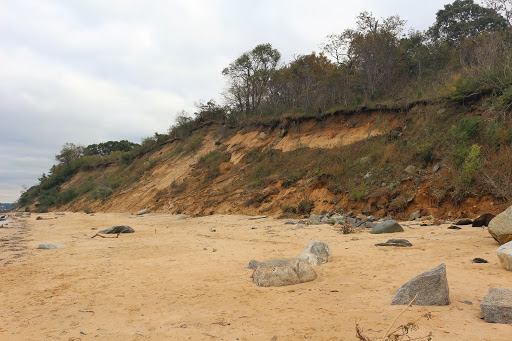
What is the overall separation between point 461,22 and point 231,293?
99.9ft

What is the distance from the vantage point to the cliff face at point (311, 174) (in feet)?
36.3

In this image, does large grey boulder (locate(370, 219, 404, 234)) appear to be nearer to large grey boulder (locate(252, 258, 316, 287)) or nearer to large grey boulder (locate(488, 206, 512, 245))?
large grey boulder (locate(488, 206, 512, 245))

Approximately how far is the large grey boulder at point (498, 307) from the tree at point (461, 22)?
2519 centimetres

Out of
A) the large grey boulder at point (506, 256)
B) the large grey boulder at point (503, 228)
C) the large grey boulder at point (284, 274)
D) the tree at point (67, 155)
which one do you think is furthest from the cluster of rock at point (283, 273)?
the tree at point (67, 155)

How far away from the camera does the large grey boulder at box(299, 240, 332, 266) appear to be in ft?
17.1

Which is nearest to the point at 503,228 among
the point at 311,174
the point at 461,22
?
the point at 311,174

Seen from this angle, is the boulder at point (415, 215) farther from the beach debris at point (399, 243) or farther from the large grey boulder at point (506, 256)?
the large grey boulder at point (506, 256)

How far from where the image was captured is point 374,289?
382 centimetres

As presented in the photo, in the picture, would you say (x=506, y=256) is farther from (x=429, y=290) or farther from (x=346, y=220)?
(x=346, y=220)

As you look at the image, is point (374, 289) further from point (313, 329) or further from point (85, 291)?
point (85, 291)

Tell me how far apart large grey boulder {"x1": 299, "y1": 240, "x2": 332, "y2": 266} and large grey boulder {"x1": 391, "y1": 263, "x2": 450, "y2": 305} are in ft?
6.65

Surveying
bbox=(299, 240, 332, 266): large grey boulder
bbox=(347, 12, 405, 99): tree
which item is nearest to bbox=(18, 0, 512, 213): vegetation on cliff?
bbox=(347, 12, 405, 99): tree

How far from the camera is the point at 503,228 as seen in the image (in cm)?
498

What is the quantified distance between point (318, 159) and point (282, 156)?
120 inches
